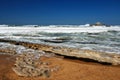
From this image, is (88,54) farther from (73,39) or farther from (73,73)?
(73,39)

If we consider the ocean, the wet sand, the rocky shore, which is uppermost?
the ocean

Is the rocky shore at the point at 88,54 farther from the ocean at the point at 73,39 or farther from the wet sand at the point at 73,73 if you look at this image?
the wet sand at the point at 73,73

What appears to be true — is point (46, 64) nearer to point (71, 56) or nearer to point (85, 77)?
point (85, 77)

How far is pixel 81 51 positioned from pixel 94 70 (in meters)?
4.07

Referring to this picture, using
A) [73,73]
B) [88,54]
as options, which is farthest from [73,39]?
[73,73]

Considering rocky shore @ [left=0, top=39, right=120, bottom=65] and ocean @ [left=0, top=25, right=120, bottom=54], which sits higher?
ocean @ [left=0, top=25, right=120, bottom=54]

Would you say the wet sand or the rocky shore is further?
the rocky shore

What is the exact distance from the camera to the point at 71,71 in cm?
775

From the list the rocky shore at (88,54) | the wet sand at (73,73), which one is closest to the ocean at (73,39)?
the rocky shore at (88,54)

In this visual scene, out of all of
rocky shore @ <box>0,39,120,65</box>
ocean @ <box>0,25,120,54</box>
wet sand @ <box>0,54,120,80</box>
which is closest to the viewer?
wet sand @ <box>0,54,120,80</box>

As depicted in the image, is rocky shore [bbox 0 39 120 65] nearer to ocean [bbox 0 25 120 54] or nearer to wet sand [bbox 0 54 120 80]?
ocean [bbox 0 25 120 54]

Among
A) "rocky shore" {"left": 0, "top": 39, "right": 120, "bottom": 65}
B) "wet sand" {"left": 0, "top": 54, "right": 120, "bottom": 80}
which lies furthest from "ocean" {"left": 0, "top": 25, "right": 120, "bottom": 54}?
"wet sand" {"left": 0, "top": 54, "right": 120, "bottom": 80}

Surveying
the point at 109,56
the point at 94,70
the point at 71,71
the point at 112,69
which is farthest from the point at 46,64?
the point at 109,56

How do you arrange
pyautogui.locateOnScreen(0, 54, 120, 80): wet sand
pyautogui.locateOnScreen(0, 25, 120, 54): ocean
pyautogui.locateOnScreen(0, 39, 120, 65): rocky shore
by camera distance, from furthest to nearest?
pyautogui.locateOnScreen(0, 25, 120, 54): ocean, pyautogui.locateOnScreen(0, 39, 120, 65): rocky shore, pyautogui.locateOnScreen(0, 54, 120, 80): wet sand
